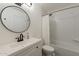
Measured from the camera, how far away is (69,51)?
190 centimetres

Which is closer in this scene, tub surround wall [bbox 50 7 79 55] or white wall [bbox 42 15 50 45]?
tub surround wall [bbox 50 7 79 55]

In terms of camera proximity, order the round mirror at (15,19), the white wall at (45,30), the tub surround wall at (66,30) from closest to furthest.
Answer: the round mirror at (15,19)
the tub surround wall at (66,30)
the white wall at (45,30)

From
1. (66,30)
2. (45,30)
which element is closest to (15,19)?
(45,30)

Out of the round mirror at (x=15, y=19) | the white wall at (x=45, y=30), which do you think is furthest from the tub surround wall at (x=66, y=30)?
the round mirror at (x=15, y=19)

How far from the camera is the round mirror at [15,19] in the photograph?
1.28 metres

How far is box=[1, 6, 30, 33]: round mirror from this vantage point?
1282 mm

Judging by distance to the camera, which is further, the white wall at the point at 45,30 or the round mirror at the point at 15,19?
the white wall at the point at 45,30

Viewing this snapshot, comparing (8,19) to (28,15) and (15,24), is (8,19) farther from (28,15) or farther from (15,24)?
(28,15)

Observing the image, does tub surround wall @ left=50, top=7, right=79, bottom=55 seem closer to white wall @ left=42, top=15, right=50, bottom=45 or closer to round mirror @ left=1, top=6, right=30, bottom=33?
white wall @ left=42, top=15, right=50, bottom=45

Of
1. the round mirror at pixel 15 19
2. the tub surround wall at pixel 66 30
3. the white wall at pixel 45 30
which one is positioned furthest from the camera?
the white wall at pixel 45 30

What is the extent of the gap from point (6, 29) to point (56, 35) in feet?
6.39

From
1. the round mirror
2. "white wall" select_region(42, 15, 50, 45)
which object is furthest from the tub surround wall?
the round mirror

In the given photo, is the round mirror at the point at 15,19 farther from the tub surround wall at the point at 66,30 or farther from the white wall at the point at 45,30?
the tub surround wall at the point at 66,30

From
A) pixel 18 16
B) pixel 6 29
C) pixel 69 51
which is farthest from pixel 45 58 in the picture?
pixel 69 51
